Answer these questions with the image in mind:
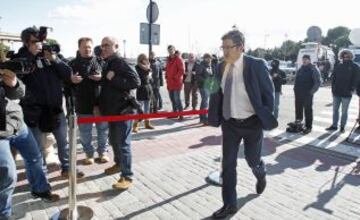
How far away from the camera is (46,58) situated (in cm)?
471

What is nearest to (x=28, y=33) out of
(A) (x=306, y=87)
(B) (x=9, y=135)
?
(B) (x=9, y=135)

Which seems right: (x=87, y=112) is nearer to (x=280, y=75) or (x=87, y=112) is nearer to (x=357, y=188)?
(x=357, y=188)

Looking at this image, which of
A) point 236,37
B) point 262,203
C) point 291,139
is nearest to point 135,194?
point 262,203

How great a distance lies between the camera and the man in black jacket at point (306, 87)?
8.70 meters

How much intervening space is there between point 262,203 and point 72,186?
2.21 metres

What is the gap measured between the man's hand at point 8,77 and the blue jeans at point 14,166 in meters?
0.53

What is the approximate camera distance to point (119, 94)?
5.01m

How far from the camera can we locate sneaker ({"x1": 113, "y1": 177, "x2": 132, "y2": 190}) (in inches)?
195

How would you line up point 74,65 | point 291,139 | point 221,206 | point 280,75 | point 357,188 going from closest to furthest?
point 221,206
point 357,188
point 74,65
point 291,139
point 280,75

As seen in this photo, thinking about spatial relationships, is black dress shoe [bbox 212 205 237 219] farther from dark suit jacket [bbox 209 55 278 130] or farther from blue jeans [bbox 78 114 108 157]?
blue jeans [bbox 78 114 108 157]

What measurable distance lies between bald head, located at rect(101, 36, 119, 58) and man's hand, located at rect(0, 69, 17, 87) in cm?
149

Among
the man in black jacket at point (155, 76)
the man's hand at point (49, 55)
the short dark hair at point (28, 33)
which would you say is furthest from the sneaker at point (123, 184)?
the man in black jacket at point (155, 76)

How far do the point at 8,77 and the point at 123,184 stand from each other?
2062 millimetres

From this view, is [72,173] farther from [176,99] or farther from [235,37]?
[176,99]
